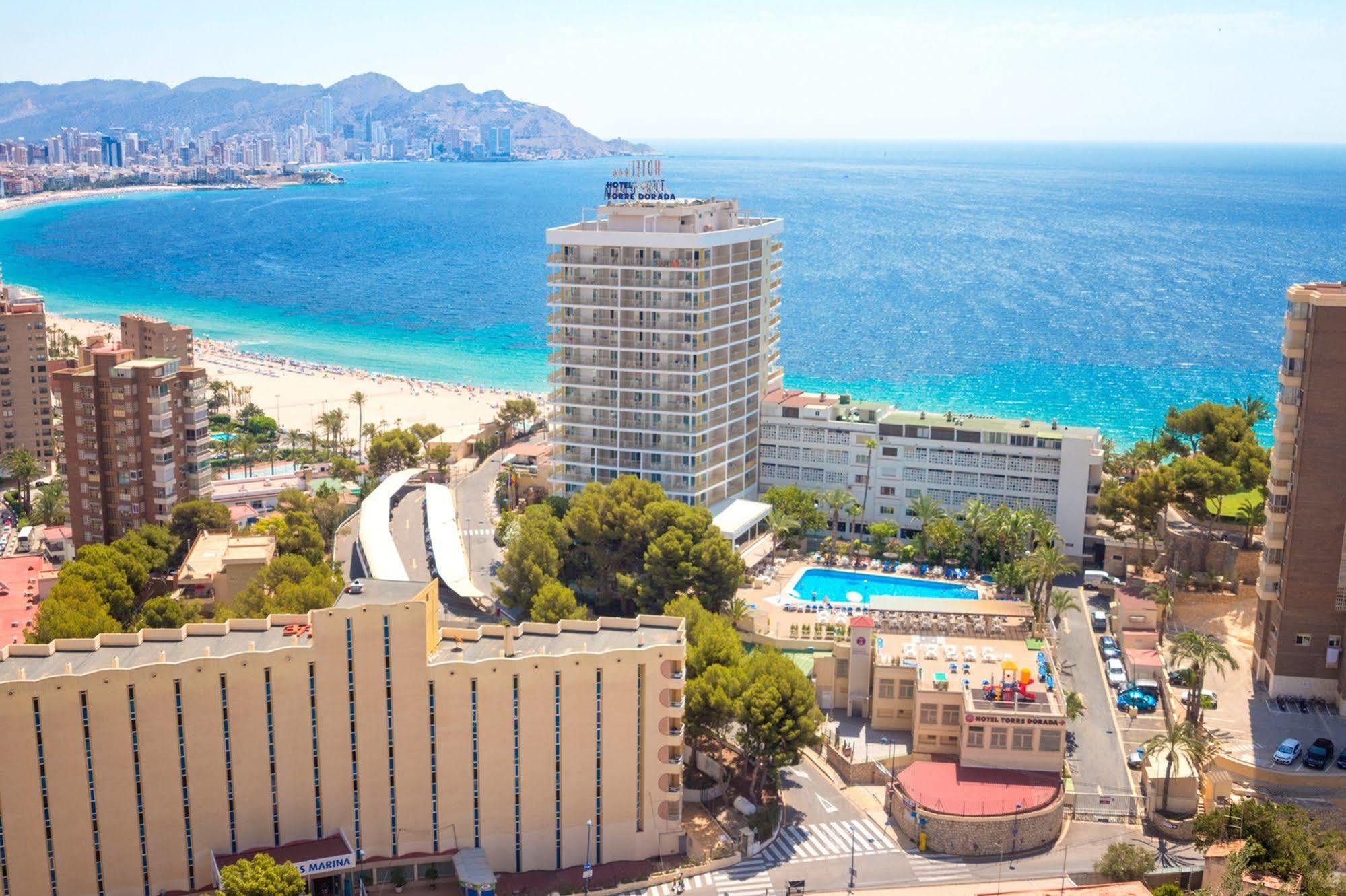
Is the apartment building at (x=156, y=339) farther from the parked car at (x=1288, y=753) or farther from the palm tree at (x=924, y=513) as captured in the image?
the parked car at (x=1288, y=753)

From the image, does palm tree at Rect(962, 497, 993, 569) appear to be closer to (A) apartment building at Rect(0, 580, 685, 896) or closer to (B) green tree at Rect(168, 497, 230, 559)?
(A) apartment building at Rect(0, 580, 685, 896)

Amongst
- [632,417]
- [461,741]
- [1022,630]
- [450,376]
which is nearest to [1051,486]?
[1022,630]

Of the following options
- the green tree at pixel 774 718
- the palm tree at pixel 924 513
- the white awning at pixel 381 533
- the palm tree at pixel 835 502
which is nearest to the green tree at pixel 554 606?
the white awning at pixel 381 533

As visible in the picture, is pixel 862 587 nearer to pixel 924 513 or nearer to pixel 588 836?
pixel 924 513

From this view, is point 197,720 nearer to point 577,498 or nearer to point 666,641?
point 666,641

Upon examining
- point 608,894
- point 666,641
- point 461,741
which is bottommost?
point 608,894

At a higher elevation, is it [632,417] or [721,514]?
[632,417]
